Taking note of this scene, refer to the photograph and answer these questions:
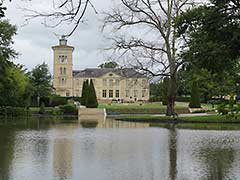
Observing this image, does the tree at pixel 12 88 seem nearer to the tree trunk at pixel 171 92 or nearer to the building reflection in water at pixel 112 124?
the building reflection in water at pixel 112 124

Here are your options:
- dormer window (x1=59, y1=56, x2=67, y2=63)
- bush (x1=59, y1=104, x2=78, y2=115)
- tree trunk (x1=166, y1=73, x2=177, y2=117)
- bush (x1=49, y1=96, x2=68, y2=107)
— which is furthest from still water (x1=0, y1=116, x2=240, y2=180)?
dormer window (x1=59, y1=56, x2=67, y2=63)

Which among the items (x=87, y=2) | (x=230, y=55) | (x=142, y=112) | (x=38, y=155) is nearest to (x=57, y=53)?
(x=142, y=112)

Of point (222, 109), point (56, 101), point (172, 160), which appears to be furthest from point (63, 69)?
point (222, 109)

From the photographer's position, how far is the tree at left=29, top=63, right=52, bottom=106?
6712cm

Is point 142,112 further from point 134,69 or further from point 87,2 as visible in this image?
point 87,2

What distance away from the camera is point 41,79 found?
70.4 meters

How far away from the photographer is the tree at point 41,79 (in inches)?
2643

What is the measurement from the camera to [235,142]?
62.8ft

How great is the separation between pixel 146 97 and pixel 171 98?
64806 mm

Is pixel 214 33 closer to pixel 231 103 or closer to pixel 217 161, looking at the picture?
pixel 217 161

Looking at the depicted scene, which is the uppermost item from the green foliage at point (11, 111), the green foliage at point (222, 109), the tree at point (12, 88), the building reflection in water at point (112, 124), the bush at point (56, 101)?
the tree at point (12, 88)

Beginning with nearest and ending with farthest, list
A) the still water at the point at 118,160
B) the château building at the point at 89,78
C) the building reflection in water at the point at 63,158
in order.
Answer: the still water at the point at 118,160
the building reflection in water at the point at 63,158
the château building at the point at 89,78

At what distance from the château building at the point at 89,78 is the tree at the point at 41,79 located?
93.1 ft

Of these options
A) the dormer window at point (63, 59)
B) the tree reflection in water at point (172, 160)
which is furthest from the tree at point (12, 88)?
the dormer window at point (63, 59)
